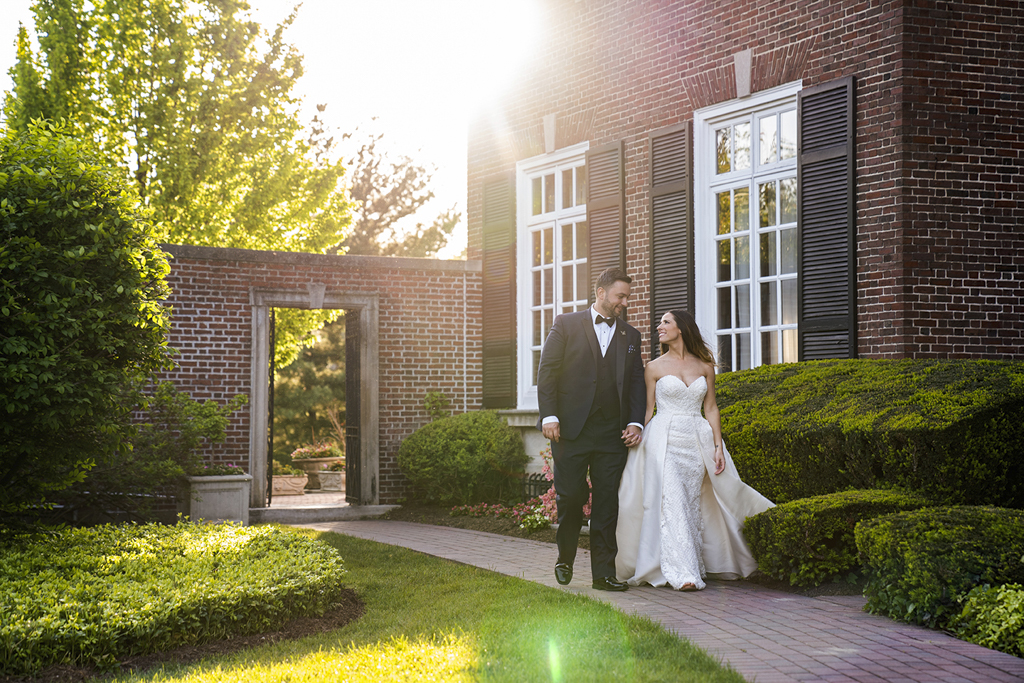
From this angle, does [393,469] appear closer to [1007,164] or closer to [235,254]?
[235,254]

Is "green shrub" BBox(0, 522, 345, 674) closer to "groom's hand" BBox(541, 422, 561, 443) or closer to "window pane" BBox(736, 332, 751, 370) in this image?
"groom's hand" BBox(541, 422, 561, 443)

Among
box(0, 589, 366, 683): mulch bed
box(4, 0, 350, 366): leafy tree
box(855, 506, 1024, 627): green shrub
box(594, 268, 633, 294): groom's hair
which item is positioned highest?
box(4, 0, 350, 366): leafy tree

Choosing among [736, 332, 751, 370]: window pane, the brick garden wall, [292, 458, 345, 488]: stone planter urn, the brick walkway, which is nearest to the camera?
the brick walkway

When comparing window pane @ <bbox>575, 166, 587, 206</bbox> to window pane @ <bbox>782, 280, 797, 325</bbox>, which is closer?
window pane @ <bbox>782, 280, 797, 325</bbox>

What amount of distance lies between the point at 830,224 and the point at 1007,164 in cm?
153

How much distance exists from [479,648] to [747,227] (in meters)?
6.02

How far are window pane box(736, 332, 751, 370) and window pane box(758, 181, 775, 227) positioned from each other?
1.11m

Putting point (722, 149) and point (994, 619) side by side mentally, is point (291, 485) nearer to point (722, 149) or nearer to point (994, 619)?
point (722, 149)

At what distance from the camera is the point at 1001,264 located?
26.7ft

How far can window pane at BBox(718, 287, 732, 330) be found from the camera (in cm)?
961

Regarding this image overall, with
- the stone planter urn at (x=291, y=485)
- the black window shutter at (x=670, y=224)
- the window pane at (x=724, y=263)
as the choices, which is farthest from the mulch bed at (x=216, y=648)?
the stone planter urn at (x=291, y=485)

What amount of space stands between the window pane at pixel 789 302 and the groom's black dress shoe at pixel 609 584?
385cm

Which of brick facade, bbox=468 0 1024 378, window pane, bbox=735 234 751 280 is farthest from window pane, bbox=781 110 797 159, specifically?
window pane, bbox=735 234 751 280

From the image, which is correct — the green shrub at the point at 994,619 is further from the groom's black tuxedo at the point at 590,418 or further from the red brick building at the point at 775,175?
the red brick building at the point at 775,175
